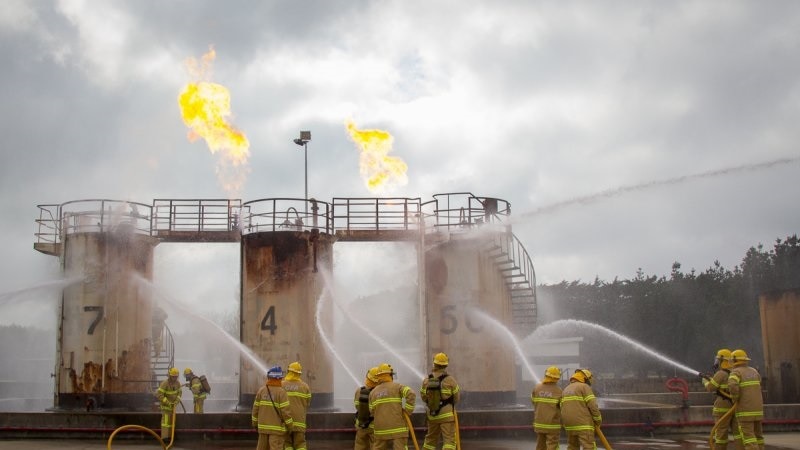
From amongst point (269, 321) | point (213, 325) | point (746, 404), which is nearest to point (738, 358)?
point (746, 404)

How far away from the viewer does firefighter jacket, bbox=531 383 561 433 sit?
13.4 m


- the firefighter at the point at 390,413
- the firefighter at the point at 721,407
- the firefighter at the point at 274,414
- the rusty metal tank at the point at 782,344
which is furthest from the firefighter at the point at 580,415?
the rusty metal tank at the point at 782,344

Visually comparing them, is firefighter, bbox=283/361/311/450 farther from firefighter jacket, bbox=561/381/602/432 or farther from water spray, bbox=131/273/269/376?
water spray, bbox=131/273/269/376

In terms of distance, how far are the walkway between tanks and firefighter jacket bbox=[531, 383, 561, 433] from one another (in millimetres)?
5374

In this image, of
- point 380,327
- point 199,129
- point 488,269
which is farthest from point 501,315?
point 380,327

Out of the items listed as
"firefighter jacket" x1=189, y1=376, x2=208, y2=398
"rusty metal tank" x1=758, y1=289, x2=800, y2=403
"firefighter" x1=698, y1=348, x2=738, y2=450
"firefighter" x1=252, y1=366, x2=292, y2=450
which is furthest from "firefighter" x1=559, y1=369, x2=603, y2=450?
"rusty metal tank" x1=758, y1=289, x2=800, y2=403

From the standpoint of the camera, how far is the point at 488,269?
26531mm

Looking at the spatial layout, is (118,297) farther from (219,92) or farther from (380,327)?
(380,327)

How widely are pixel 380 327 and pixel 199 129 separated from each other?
36165mm

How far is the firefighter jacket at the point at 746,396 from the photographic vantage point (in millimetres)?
14469

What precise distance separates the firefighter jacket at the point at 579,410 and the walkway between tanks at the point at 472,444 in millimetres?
5687

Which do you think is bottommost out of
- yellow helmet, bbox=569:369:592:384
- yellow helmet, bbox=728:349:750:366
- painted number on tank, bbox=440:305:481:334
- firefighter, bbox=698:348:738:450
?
firefighter, bbox=698:348:738:450

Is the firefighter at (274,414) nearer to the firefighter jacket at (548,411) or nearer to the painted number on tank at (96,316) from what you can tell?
the firefighter jacket at (548,411)

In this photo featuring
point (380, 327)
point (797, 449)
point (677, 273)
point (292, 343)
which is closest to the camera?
point (797, 449)
